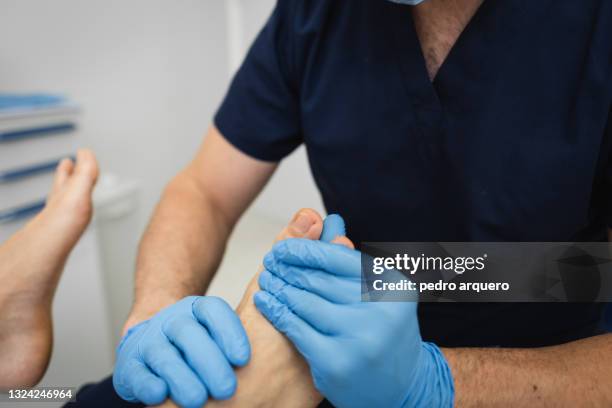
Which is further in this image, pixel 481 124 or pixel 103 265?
pixel 103 265

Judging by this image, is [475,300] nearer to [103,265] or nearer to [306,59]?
[306,59]

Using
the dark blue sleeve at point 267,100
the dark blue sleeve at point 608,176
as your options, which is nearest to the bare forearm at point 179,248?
the dark blue sleeve at point 267,100

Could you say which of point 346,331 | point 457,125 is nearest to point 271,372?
point 346,331

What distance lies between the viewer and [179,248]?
Answer: 0.80 m

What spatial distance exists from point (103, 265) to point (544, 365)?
115 cm

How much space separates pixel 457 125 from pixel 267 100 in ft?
1.12

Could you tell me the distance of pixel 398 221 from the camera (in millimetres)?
719

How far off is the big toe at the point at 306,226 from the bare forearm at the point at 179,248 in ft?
0.91

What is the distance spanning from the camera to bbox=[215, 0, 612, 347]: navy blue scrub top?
59 centimetres

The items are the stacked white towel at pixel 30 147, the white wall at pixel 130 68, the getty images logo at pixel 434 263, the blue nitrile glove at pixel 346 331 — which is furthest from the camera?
the white wall at pixel 130 68

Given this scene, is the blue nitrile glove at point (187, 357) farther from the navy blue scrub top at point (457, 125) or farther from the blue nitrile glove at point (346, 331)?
the navy blue scrub top at point (457, 125)

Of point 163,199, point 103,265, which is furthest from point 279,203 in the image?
point 163,199

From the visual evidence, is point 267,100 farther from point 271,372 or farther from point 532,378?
point 532,378

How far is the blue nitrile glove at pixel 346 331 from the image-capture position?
1.52 feet
